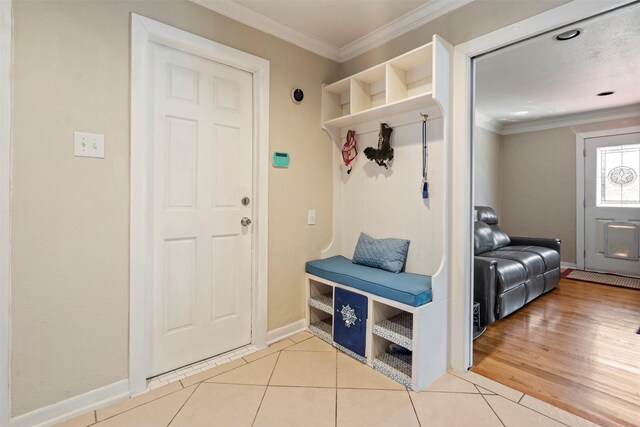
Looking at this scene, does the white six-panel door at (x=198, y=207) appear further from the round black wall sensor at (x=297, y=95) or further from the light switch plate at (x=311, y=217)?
the light switch plate at (x=311, y=217)

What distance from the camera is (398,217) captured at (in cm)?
234

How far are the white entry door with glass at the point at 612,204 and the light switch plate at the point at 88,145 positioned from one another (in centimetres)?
602

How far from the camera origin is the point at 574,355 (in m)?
2.22

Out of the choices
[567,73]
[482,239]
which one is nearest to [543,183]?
[567,73]

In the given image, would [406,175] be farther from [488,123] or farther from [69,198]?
[488,123]

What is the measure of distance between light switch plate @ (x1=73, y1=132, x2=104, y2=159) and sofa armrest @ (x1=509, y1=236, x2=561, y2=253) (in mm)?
4457

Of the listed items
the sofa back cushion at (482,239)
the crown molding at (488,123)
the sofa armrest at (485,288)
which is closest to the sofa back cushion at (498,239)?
the sofa back cushion at (482,239)

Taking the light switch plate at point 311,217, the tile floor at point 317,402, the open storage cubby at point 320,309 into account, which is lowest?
the tile floor at point 317,402

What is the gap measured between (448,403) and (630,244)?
464 cm

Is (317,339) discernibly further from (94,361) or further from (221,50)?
(221,50)

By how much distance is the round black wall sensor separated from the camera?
7.93ft

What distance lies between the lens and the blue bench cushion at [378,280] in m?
1.81

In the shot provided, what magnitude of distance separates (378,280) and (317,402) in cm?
77

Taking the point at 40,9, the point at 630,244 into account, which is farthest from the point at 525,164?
the point at 40,9
